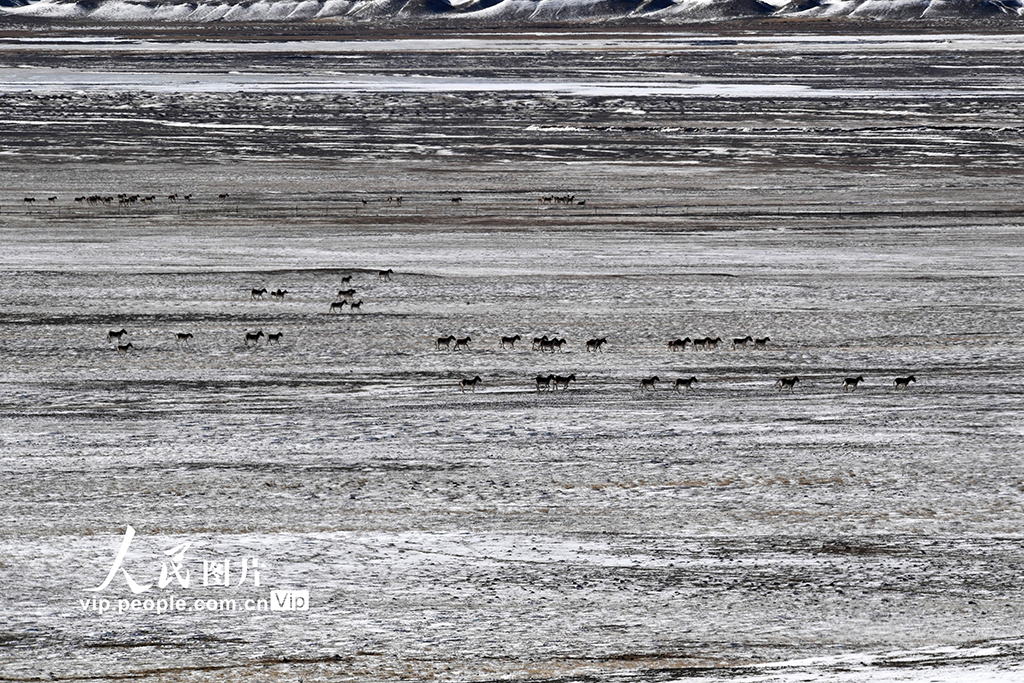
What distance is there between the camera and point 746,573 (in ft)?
41.4

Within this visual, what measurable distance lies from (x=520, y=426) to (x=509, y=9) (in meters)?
161

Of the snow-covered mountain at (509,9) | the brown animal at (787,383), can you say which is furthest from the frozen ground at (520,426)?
the snow-covered mountain at (509,9)

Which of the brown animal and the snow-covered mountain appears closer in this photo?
the brown animal

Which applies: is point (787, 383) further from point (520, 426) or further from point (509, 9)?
point (509, 9)

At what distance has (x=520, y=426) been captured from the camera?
17.0 m

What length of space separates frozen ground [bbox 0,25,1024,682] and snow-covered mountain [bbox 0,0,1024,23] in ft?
405

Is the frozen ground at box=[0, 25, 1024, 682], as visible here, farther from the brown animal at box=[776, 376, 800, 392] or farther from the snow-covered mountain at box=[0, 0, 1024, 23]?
the snow-covered mountain at box=[0, 0, 1024, 23]

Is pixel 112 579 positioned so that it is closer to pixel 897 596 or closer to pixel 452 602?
pixel 452 602

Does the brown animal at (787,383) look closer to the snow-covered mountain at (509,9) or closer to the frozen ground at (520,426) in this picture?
the frozen ground at (520,426)

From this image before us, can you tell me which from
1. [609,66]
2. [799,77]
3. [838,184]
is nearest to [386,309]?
[838,184]

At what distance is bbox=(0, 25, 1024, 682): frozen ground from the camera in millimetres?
11492

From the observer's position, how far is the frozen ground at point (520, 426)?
11492mm

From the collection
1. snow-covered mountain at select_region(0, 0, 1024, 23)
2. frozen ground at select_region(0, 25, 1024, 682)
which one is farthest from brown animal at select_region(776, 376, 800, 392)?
snow-covered mountain at select_region(0, 0, 1024, 23)

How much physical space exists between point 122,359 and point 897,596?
38.3ft
